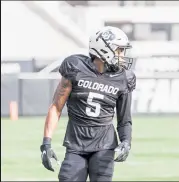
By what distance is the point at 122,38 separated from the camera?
4438 mm

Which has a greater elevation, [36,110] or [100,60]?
[100,60]

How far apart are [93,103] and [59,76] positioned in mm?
13035

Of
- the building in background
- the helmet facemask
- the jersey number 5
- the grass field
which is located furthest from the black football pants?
the building in background

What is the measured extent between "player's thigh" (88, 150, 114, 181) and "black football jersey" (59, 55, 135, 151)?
1.8 inches

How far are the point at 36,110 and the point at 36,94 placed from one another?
366 millimetres

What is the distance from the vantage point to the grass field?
32.1 feet

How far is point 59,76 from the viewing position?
17.5m

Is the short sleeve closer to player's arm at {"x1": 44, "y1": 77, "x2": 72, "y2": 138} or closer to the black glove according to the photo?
player's arm at {"x1": 44, "y1": 77, "x2": 72, "y2": 138}

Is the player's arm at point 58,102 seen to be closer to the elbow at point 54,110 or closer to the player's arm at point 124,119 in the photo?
the elbow at point 54,110

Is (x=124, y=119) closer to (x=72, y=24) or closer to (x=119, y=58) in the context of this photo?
(x=119, y=58)

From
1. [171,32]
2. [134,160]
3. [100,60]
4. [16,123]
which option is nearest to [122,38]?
[100,60]

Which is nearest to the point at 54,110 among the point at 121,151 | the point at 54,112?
the point at 54,112

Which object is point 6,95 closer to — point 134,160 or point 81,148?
point 134,160

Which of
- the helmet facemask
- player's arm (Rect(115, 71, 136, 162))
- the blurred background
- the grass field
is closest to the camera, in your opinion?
the helmet facemask
